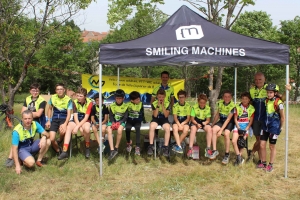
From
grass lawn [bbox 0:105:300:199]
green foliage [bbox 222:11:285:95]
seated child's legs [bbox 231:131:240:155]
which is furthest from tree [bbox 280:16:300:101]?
seated child's legs [bbox 231:131:240:155]

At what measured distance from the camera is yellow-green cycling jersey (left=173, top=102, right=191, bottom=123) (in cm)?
564

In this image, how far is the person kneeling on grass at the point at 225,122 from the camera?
5230 millimetres

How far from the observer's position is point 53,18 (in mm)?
7836

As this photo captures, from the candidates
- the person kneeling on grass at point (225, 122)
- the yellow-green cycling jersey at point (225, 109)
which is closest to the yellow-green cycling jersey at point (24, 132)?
the person kneeling on grass at point (225, 122)

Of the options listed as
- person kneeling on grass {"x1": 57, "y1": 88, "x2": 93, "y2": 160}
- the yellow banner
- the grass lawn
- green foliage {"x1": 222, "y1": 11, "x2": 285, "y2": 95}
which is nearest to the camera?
the grass lawn

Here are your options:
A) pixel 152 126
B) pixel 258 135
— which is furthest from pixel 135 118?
pixel 258 135

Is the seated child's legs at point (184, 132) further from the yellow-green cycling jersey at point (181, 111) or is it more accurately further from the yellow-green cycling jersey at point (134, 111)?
the yellow-green cycling jersey at point (134, 111)

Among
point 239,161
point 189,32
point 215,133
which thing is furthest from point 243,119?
point 189,32

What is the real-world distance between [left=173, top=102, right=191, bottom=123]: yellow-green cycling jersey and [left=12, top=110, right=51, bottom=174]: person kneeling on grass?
2388mm

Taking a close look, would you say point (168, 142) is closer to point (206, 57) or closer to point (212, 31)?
point (206, 57)

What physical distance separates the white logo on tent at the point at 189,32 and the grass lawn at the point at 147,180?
2.24 meters

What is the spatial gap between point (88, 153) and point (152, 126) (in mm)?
1321

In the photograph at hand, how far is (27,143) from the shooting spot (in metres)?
4.96

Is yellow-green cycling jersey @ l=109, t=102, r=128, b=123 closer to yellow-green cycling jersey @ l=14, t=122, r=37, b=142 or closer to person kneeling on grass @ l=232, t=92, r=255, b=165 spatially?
yellow-green cycling jersey @ l=14, t=122, r=37, b=142
